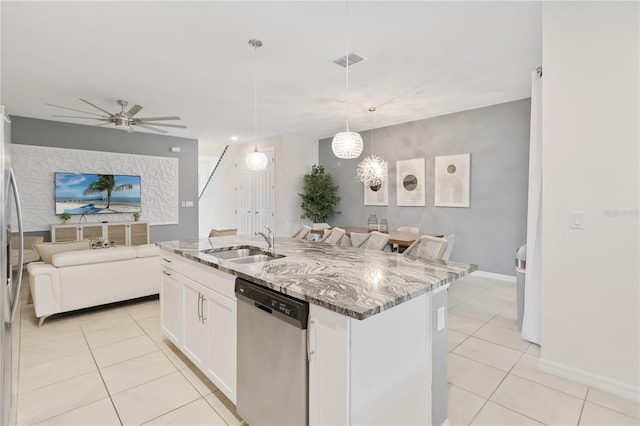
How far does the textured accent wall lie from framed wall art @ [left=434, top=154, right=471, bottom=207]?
18.7 feet

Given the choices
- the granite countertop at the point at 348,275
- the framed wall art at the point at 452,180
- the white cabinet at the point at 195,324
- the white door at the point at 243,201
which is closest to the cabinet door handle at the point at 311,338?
the granite countertop at the point at 348,275

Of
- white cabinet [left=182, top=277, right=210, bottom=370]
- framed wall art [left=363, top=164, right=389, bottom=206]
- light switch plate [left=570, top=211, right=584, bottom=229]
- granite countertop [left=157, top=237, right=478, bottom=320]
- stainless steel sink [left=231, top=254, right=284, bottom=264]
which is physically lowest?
white cabinet [left=182, top=277, right=210, bottom=370]

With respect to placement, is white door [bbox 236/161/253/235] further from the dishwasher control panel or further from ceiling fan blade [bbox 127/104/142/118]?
the dishwasher control panel

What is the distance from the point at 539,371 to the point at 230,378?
7.44 ft

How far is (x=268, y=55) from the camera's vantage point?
10.6 feet

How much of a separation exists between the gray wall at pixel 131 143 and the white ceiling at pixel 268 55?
58 centimetres

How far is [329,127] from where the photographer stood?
641 cm

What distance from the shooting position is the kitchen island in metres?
1.28

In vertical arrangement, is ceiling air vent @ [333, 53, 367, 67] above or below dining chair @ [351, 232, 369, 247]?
above

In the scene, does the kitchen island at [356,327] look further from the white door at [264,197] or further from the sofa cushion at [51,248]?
the white door at [264,197]

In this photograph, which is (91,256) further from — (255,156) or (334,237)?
(334,237)

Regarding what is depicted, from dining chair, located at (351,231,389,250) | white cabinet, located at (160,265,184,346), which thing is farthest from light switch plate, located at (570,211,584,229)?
white cabinet, located at (160,265,184,346)

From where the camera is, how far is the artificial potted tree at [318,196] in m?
6.98

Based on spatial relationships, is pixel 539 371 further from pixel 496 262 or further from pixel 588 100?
pixel 496 262
